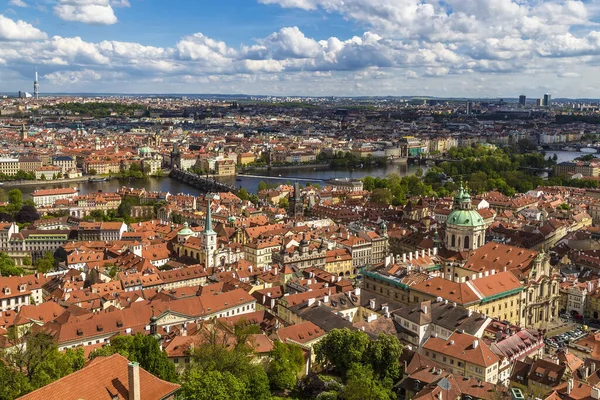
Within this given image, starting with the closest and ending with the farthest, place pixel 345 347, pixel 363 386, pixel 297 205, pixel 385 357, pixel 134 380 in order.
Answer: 1. pixel 134 380
2. pixel 363 386
3. pixel 385 357
4. pixel 345 347
5. pixel 297 205

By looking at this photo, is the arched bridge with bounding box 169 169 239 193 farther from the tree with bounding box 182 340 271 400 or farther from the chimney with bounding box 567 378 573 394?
the chimney with bounding box 567 378 573 394

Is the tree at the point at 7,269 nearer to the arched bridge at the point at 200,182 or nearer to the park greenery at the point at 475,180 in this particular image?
the park greenery at the point at 475,180

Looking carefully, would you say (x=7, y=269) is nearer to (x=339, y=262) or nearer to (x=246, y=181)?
(x=339, y=262)

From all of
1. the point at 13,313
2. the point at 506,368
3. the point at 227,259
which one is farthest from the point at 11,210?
the point at 506,368

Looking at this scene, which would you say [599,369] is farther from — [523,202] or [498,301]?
[523,202]

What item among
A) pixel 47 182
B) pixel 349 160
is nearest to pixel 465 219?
pixel 47 182

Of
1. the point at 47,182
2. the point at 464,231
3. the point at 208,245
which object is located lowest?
the point at 47,182
